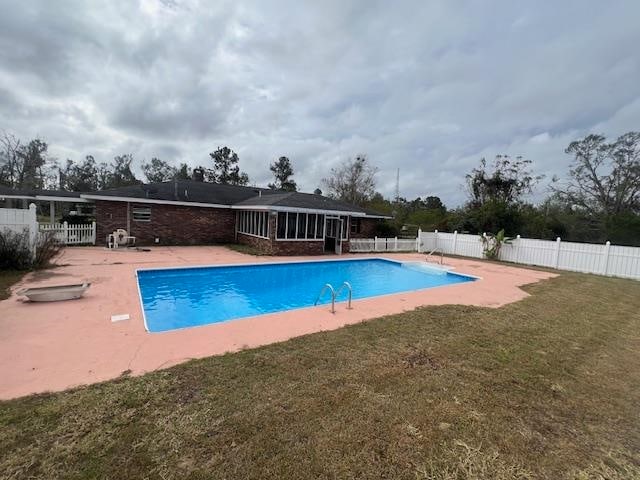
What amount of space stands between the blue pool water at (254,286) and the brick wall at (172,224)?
7008 millimetres

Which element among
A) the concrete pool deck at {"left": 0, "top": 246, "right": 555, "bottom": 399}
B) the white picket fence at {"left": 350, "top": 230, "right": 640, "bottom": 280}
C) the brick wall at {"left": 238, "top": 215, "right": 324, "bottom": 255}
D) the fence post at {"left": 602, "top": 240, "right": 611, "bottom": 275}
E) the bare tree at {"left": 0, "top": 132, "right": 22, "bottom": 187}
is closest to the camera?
the concrete pool deck at {"left": 0, "top": 246, "right": 555, "bottom": 399}

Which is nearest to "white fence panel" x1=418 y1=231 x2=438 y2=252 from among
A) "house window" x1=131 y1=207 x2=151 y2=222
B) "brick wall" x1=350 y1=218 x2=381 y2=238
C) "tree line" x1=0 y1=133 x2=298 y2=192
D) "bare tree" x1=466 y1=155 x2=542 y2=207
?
"brick wall" x1=350 y1=218 x2=381 y2=238

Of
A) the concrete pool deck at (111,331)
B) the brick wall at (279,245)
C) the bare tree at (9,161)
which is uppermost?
the bare tree at (9,161)

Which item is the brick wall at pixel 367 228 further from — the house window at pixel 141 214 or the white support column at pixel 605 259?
the house window at pixel 141 214

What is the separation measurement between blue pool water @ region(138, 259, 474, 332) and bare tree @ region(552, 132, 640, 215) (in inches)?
857

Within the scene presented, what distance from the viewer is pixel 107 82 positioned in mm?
14633

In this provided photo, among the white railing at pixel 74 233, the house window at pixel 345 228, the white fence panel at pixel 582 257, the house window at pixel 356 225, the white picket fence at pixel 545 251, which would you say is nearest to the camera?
the white picket fence at pixel 545 251

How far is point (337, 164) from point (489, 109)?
19.4 meters

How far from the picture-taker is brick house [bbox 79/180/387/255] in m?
15.6

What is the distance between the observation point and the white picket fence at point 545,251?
1386cm

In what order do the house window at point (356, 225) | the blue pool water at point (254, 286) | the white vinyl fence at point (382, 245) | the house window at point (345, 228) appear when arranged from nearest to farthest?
the blue pool water at point (254, 286) < the house window at point (345, 228) < the white vinyl fence at point (382, 245) < the house window at point (356, 225)

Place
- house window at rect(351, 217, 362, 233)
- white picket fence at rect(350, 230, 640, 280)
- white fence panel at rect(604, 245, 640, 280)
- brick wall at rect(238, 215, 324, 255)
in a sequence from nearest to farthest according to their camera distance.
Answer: white fence panel at rect(604, 245, 640, 280), white picket fence at rect(350, 230, 640, 280), brick wall at rect(238, 215, 324, 255), house window at rect(351, 217, 362, 233)

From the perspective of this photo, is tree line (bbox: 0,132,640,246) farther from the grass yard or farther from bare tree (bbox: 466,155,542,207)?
the grass yard

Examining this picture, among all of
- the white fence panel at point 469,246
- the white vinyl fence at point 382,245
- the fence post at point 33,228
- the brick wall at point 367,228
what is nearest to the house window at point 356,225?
the brick wall at point 367,228
